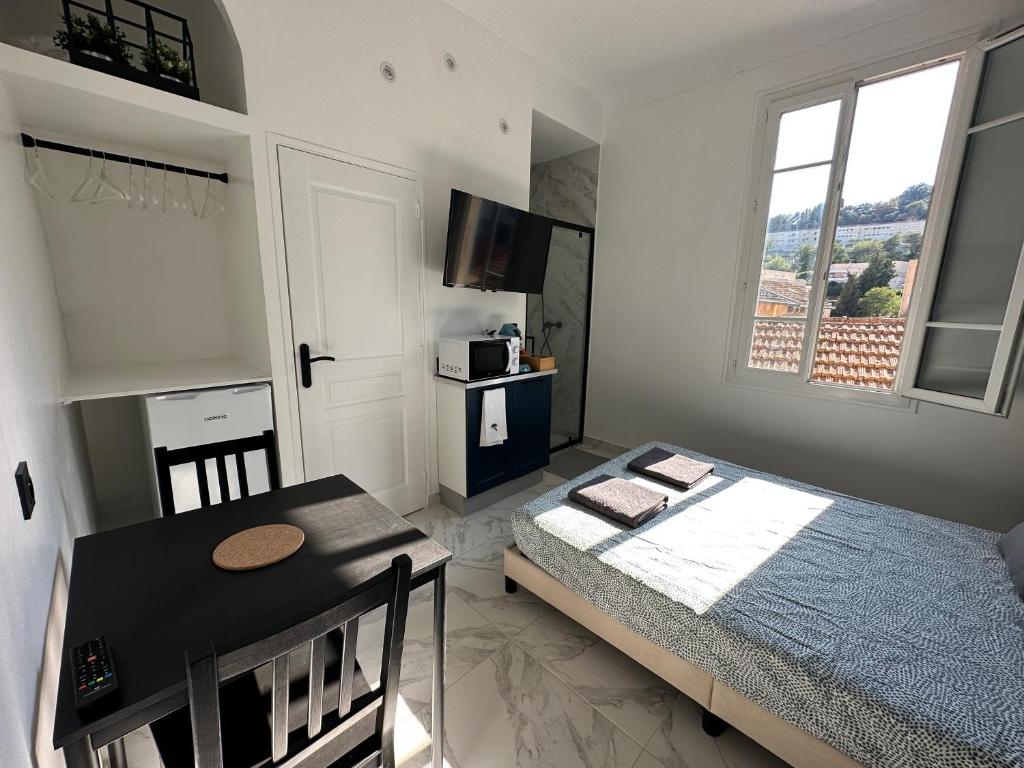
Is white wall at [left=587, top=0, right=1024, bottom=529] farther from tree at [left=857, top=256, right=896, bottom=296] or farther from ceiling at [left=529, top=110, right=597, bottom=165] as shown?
tree at [left=857, top=256, right=896, bottom=296]

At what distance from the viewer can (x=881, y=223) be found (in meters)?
2.66

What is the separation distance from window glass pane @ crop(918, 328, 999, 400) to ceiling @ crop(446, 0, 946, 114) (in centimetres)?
188

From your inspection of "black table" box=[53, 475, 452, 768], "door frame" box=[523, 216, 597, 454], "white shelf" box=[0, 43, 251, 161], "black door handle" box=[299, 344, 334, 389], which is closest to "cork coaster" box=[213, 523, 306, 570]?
"black table" box=[53, 475, 452, 768]

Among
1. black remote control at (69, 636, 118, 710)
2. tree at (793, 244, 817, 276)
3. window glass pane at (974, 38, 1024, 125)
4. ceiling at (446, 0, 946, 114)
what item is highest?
ceiling at (446, 0, 946, 114)

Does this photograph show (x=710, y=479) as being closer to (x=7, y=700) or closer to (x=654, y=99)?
(x=7, y=700)

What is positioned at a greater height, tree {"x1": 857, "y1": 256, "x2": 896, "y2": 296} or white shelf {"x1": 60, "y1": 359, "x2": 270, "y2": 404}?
tree {"x1": 857, "y1": 256, "x2": 896, "y2": 296}

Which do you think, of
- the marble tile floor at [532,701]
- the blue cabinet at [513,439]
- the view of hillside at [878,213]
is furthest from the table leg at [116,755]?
the view of hillside at [878,213]

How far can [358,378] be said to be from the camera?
256cm

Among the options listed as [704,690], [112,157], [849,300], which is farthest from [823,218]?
[112,157]

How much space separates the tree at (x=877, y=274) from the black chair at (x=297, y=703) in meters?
3.34

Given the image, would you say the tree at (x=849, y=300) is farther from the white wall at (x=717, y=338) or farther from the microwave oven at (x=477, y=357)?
the microwave oven at (x=477, y=357)

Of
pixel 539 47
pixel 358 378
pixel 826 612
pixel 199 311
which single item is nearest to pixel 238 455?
pixel 358 378

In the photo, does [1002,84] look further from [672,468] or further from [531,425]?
[531,425]

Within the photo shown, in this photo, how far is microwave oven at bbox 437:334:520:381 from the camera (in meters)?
2.73
